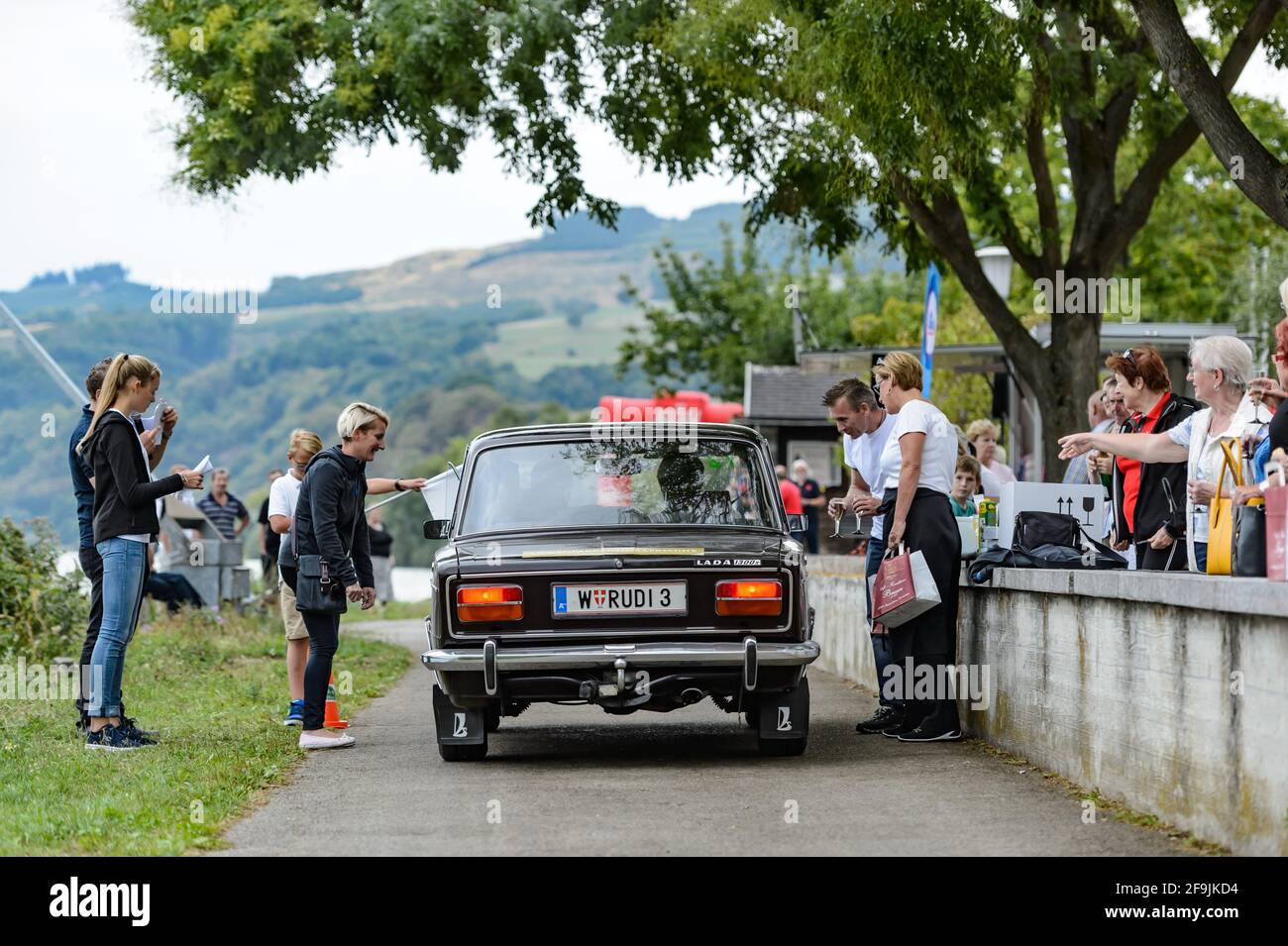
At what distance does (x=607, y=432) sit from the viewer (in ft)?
32.2

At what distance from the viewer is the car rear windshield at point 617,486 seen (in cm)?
938

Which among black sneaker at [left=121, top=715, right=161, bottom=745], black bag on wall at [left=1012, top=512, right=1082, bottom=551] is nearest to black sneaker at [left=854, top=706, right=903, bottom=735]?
black bag on wall at [left=1012, top=512, right=1082, bottom=551]

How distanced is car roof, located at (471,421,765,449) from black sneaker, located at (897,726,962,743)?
1809mm

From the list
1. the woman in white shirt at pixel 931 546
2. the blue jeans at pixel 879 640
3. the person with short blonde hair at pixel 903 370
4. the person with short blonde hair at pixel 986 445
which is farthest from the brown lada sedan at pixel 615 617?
the person with short blonde hair at pixel 986 445

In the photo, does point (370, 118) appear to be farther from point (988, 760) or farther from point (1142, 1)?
point (988, 760)

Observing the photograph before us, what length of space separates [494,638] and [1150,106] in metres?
11.1

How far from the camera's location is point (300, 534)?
10.0 meters

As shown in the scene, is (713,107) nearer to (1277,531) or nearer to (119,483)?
(119,483)

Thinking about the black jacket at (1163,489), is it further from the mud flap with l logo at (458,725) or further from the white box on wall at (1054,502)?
the mud flap with l logo at (458,725)

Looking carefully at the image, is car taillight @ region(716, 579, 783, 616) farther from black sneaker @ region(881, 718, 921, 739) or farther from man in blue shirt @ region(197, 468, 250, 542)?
man in blue shirt @ region(197, 468, 250, 542)

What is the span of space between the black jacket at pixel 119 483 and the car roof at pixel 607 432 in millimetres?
1752

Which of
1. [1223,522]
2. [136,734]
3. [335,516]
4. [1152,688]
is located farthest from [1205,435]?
[136,734]

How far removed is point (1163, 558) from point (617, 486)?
2.77 metres
